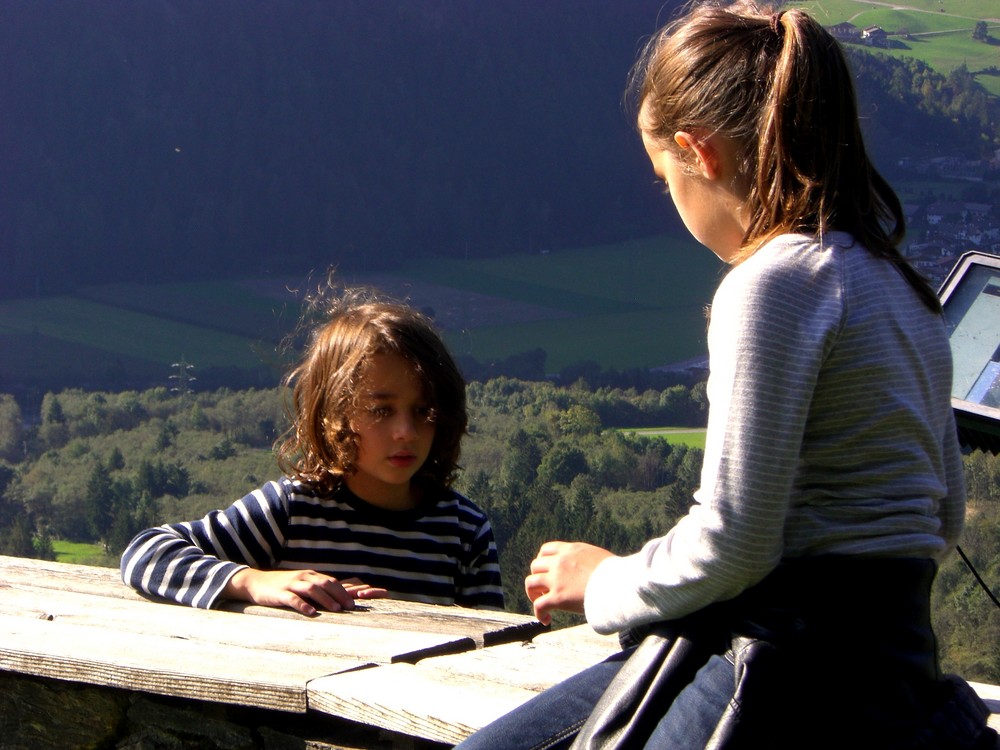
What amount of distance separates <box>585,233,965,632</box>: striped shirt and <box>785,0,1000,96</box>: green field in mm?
23583

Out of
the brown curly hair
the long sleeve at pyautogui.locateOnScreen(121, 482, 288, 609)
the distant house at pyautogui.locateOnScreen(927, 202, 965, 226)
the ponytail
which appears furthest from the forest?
the ponytail

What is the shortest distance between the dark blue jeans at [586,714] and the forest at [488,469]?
6.31 meters

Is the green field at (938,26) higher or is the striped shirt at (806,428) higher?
the green field at (938,26)

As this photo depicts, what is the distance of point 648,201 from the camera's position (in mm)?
49469

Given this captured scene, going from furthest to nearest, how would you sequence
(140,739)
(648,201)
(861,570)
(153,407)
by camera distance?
(648,201)
(153,407)
(140,739)
(861,570)

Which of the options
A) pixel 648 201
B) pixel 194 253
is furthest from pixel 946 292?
pixel 194 253

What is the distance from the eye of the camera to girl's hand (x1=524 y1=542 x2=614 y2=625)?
1484 mm

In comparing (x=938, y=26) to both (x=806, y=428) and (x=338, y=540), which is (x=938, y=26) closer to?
(x=338, y=540)

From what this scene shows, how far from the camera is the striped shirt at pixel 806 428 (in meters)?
1.23

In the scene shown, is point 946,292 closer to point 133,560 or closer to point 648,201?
point 133,560

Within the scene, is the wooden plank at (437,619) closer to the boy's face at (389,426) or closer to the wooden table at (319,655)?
the wooden table at (319,655)

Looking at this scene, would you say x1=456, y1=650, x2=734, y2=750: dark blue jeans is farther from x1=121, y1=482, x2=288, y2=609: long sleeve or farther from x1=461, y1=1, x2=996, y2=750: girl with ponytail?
x1=121, y1=482, x2=288, y2=609: long sleeve

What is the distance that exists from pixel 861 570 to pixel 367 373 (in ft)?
3.97

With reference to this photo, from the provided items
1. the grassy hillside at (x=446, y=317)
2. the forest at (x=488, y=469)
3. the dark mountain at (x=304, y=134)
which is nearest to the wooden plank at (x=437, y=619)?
the forest at (x=488, y=469)
